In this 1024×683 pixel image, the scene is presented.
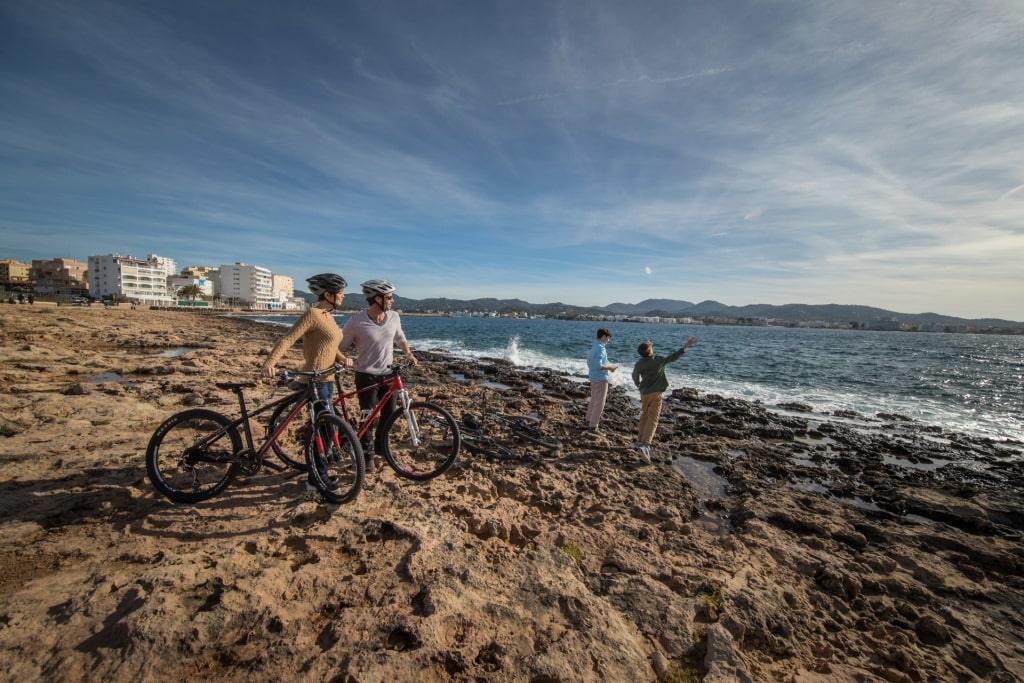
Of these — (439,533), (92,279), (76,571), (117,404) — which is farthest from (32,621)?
(92,279)

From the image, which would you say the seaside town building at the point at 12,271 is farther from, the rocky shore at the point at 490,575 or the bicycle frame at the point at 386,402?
the bicycle frame at the point at 386,402

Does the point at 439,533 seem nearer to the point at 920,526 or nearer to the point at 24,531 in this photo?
the point at 24,531

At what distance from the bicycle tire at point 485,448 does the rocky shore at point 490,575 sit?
0.27m

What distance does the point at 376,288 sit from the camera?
5.37m

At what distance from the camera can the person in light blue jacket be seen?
902 cm

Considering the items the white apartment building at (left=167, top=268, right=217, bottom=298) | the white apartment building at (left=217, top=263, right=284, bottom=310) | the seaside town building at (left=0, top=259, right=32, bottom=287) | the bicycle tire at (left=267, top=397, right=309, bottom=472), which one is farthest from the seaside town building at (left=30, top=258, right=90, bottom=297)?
the bicycle tire at (left=267, top=397, right=309, bottom=472)

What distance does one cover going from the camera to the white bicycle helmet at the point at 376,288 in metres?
5.36

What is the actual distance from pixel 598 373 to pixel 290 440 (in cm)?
616

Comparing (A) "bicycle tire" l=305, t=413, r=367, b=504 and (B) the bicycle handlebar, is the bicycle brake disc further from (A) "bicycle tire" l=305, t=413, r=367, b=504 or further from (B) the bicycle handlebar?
(B) the bicycle handlebar

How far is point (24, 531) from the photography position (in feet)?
12.3

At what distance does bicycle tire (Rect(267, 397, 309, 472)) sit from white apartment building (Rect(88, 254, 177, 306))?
113496 mm

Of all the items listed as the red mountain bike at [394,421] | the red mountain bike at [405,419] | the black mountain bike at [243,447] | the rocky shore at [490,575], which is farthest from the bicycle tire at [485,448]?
the black mountain bike at [243,447]

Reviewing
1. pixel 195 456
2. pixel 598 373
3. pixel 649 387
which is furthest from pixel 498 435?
pixel 195 456

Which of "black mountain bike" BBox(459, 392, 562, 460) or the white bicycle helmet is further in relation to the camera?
"black mountain bike" BBox(459, 392, 562, 460)
